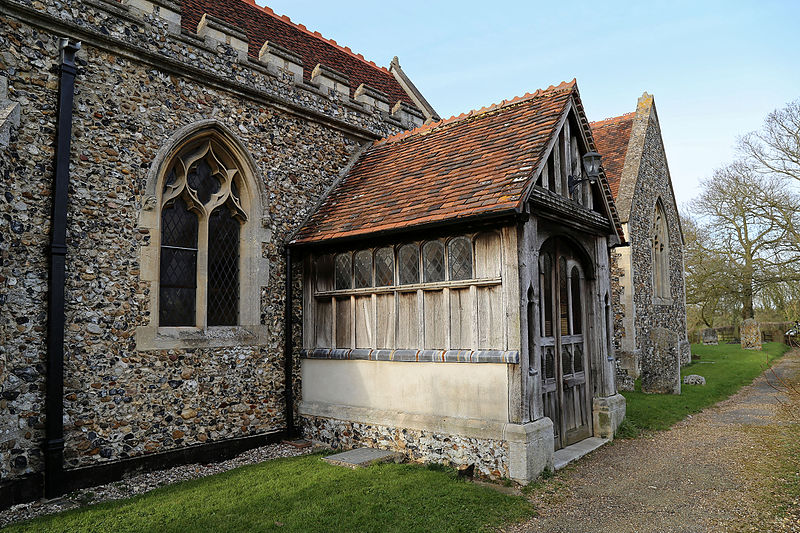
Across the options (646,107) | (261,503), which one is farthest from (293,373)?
(646,107)

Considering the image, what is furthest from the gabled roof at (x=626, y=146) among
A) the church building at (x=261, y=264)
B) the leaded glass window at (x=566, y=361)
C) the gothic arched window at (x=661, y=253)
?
the leaded glass window at (x=566, y=361)

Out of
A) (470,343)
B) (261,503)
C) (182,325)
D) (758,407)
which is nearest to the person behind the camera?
(261,503)

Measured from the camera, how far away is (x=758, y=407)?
11.2 meters

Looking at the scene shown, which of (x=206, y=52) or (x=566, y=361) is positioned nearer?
(x=206, y=52)

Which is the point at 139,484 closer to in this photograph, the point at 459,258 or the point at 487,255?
the point at 459,258

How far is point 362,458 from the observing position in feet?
23.0

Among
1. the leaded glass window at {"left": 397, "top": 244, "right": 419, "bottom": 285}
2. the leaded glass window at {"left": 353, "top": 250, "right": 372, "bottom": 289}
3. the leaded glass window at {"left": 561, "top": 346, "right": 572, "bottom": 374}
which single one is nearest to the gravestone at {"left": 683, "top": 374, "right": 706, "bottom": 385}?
the leaded glass window at {"left": 561, "top": 346, "right": 572, "bottom": 374}

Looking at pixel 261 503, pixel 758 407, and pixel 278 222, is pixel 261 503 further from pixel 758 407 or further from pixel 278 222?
pixel 758 407

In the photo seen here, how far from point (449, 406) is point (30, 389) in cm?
487

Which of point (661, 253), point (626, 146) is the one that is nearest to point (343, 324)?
point (626, 146)

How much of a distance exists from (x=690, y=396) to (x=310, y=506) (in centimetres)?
1056

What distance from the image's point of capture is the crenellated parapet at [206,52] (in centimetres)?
651

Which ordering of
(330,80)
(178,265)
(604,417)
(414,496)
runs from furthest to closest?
(330,80) → (604,417) → (178,265) → (414,496)

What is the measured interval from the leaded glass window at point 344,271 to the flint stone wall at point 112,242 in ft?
3.31
